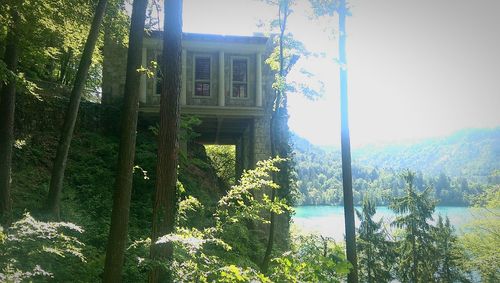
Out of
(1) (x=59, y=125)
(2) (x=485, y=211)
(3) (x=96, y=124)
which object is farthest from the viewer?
(2) (x=485, y=211)

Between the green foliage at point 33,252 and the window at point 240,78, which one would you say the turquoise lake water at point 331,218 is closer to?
the window at point 240,78

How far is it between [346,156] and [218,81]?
7874 mm

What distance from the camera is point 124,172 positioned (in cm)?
639

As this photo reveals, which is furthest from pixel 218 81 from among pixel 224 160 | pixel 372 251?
pixel 372 251

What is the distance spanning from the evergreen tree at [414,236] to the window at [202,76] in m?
22.3

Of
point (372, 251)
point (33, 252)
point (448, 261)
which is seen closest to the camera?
point (33, 252)

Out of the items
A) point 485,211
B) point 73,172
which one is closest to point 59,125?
point 73,172

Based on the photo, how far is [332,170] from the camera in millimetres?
147750

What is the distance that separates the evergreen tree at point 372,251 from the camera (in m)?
33.2

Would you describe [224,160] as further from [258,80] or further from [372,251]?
[258,80]

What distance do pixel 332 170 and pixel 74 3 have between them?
468 feet

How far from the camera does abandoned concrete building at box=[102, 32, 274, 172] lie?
54.1 feet

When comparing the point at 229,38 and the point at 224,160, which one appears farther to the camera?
the point at 224,160

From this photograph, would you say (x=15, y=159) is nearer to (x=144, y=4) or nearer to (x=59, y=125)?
(x=59, y=125)
